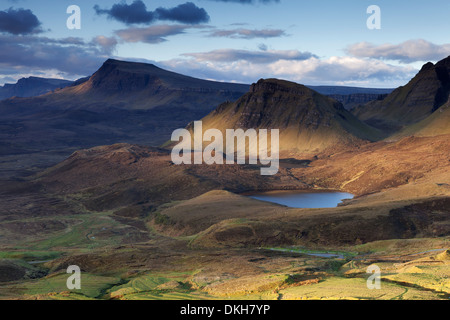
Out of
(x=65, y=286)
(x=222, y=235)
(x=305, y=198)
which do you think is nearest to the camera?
(x=65, y=286)

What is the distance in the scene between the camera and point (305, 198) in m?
135

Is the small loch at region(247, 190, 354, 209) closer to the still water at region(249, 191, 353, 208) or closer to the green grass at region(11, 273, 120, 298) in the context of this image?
the still water at region(249, 191, 353, 208)

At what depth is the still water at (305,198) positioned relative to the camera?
12444 centimetres

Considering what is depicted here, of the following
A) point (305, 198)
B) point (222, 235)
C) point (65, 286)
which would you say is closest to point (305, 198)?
point (305, 198)

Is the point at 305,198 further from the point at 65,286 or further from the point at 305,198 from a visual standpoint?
the point at 65,286

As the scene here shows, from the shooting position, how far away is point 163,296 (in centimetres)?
4166

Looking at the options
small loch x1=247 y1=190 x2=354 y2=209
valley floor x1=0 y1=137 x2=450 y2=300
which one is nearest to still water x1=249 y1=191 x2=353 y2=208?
small loch x1=247 y1=190 x2=354 y2=209

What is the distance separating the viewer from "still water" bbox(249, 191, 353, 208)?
124438 millimetres

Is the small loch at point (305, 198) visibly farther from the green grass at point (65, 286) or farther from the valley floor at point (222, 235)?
the green grass at point (65, 286)

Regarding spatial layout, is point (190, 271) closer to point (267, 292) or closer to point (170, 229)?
point (267, 292)

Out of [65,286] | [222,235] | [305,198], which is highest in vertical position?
[65,286]
